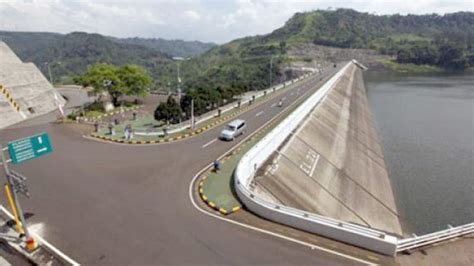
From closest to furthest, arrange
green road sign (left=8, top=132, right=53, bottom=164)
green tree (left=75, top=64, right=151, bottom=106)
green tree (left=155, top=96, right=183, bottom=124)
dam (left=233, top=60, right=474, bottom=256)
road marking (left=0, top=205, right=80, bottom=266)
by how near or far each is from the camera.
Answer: green road sign (left=8, top=132, right=53, bottom=164)
road marking (left=0, top=205, right=80, bottom=266)
dam (left=233, top=60, right=474, bottom=256)
green tree (left=155, top=96, right=183, bottom=124)
green tree (left=75, top=64, right=151, bottom=106)

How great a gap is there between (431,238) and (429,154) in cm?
3718

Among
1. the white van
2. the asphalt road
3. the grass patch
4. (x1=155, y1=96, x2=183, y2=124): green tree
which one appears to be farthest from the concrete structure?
the grass patch

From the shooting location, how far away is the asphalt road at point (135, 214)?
49.2 ft

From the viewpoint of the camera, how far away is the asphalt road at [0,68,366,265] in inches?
591

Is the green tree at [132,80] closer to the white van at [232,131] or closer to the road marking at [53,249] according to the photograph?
the white van at [232,131]

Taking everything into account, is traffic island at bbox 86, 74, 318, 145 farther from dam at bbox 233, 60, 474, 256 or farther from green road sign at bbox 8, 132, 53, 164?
green road sign at bbox 8, 132, 53, 164

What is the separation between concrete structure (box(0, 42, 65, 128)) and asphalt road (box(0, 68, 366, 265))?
63.2ft

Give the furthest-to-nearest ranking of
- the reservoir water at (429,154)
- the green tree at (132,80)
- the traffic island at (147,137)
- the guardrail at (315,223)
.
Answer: the green tree at (132,80)
the traffic island at (147,137)
the reservoir water at (429,154)
the guardrail at (315,223)

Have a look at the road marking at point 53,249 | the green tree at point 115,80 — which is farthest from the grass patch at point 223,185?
the green tree at point 115,80

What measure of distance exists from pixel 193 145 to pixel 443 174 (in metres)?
32.5

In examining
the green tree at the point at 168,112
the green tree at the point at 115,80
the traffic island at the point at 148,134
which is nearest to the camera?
the traffic island at the point at 148,134

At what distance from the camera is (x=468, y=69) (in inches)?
6688

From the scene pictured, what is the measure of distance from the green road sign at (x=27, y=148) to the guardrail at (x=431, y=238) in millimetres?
17841

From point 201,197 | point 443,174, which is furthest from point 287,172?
point 443,174
